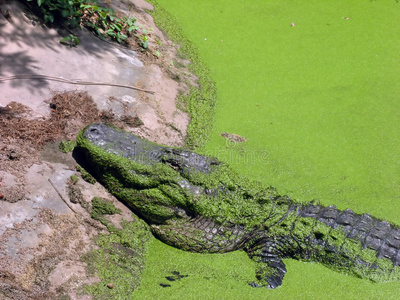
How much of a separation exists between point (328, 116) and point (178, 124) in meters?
2.05

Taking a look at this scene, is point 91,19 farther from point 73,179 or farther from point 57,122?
point 73,179

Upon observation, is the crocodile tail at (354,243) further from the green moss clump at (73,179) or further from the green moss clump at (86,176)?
the green moss clump at (73,179)

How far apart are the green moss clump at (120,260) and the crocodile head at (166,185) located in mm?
194

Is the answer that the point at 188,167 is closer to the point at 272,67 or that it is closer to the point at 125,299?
the point at 125,299

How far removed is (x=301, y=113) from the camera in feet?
18.5

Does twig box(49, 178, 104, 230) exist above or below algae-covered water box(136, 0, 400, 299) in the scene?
below

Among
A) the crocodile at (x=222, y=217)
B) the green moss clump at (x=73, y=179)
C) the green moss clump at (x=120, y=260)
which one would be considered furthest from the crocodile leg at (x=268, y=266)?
the green moss clump at (x=73, y=179)

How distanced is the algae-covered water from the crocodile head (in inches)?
13.1

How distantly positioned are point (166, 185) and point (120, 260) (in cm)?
82

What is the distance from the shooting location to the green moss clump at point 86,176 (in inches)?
165

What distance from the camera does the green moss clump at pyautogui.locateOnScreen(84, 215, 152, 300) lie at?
3.56 meters

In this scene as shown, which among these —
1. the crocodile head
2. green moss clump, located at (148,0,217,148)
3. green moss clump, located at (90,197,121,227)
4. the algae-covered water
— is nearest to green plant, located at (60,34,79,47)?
green moss clump, located at (148,0,217,148)

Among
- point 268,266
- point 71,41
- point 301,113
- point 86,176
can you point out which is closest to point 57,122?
point 86,176

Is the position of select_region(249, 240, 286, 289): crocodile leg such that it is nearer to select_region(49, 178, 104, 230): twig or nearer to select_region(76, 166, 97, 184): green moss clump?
select_region(49, 178, 104, 230): twig
